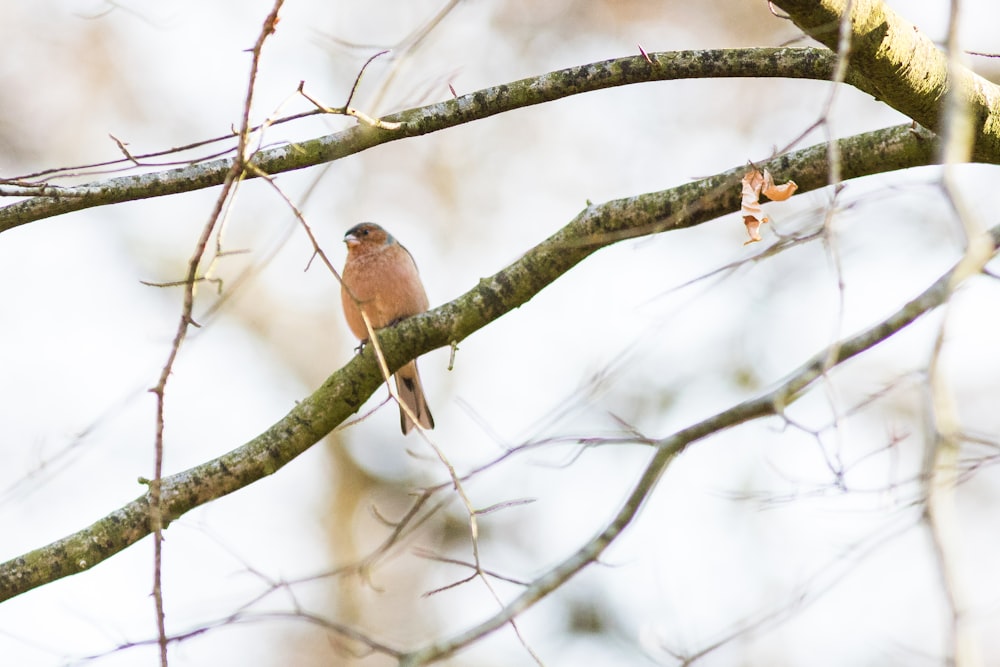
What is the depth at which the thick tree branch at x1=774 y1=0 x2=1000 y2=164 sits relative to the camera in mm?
3102

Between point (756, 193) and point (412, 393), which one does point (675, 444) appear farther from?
point (412, 393)

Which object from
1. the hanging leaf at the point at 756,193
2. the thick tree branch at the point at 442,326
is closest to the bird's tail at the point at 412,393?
the thick tree branch at the point at 442,326

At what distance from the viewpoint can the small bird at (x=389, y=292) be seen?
24.3 ft

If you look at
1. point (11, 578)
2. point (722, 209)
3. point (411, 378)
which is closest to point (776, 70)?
point (722, 209)

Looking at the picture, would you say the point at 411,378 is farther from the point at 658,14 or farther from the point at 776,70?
the point at 658,14

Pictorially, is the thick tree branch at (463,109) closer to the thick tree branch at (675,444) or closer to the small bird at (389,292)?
the thick tree branch at (675,444)

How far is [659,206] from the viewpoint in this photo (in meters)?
4.22

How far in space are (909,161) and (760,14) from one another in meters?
8.35

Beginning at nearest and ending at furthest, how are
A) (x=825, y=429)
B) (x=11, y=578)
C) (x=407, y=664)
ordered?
(x=407, y=664)
(x=825, y=429)
(x=11, y=578)

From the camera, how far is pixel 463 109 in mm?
4004

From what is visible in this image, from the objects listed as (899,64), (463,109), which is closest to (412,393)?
(463,109)

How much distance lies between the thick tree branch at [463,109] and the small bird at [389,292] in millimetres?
3009

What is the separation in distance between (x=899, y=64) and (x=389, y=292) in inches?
180

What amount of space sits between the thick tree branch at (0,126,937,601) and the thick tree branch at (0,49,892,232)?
1.21ft
